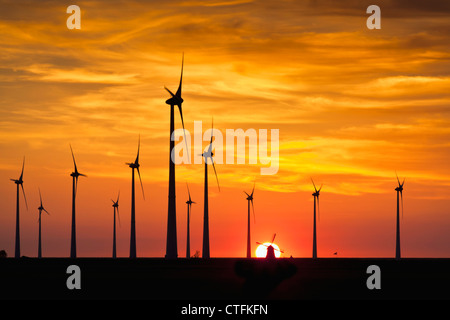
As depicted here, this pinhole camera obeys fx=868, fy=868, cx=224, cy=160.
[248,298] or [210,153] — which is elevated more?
[210,153]

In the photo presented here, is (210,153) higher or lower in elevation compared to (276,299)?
higher

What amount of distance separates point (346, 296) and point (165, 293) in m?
14.3

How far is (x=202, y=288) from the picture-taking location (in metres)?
76.1

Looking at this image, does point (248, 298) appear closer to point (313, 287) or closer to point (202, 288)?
point (202, 288)
